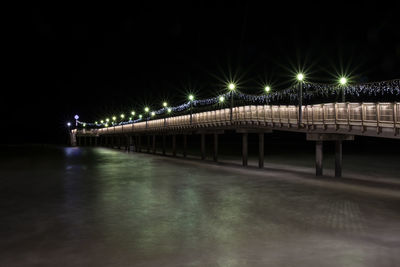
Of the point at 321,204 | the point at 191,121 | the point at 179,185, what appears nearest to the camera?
the point at 321,204

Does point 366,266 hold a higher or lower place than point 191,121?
lower

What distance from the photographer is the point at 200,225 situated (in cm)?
1360

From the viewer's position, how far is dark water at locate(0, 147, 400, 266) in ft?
33.1

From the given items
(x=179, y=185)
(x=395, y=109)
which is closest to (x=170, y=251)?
(x=179, y=185)

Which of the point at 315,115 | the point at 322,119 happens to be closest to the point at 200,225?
the point at 322,119

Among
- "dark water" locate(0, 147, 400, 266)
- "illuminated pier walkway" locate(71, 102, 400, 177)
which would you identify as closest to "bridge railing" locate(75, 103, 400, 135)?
"illuminated pier walkway" locate(71, 102, 400, 177)

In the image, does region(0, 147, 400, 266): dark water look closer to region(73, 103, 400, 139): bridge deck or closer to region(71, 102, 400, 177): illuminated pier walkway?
region(73, 103, 400, 139): bridge deck

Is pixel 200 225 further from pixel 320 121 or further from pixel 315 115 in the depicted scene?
pixel 315 115

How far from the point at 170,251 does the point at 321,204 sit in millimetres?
9478

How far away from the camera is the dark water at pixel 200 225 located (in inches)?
397

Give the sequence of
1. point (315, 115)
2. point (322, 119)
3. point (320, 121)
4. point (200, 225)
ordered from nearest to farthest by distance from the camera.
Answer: point (200, 225), point (322, 119), point (320, 121), point (315, 115)

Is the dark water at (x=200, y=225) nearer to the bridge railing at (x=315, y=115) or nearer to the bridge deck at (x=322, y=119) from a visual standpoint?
the bridge deck at (x=322, y=119)

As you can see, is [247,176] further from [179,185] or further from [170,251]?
[170,251]

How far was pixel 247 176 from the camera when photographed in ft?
95.4
